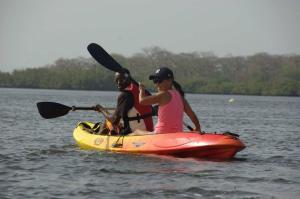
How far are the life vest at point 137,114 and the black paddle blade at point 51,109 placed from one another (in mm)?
3160

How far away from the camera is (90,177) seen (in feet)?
42.2

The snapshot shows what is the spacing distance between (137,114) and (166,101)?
1.91m

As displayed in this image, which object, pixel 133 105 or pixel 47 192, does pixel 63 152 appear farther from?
pixel 47 192

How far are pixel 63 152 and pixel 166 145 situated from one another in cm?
325

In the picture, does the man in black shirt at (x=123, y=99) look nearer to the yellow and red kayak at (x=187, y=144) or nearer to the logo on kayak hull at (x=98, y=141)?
the yellow and red kayak at (x=187, y=144)

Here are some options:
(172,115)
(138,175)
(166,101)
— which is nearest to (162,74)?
(166,101)

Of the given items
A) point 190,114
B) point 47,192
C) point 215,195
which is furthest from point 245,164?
point 47,192

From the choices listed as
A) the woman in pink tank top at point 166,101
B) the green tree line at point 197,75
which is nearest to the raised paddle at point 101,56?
the woman in pink tank top at point 166,101

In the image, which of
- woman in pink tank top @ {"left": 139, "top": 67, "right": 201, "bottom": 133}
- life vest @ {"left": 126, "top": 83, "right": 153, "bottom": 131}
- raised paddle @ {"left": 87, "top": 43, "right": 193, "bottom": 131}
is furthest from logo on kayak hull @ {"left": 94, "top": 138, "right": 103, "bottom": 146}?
woman in pink tank top @ {"left": 139, "top": 67, "right": 201, "bottom": 133}

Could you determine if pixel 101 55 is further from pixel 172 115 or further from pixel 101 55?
pixel 172 115

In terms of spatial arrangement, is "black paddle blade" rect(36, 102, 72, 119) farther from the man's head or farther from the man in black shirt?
the man's head

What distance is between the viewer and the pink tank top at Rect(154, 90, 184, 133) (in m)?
14.6

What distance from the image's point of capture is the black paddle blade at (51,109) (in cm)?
1908

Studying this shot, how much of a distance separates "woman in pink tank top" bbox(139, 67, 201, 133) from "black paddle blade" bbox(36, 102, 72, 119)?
4.65 metres
